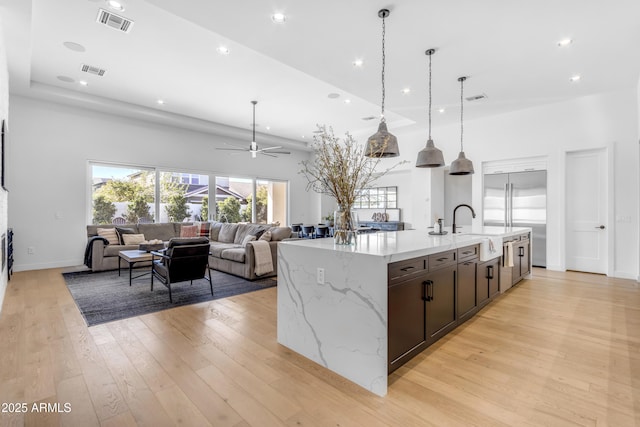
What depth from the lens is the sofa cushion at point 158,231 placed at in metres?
6.71

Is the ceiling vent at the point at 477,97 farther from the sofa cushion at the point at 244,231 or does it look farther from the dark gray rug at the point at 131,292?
the dark gray rug at the point at 131,292

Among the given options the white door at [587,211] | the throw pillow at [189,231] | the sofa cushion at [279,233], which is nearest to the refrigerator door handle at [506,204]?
the white door at [587,211]

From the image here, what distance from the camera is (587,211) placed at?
5.63 meters

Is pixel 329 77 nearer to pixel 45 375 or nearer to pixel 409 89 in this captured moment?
pixel 409 89

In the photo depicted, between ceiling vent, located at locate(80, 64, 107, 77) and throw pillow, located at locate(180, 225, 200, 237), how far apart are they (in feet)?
11.2

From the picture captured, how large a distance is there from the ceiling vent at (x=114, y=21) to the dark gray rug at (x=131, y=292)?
3.35m

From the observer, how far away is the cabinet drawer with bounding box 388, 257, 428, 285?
2.01 m

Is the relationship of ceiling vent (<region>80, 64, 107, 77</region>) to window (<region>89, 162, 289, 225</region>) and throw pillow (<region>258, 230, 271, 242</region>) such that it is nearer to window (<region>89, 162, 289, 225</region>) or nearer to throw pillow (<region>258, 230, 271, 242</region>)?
window (<region>89, 162, 289, 225</region>)

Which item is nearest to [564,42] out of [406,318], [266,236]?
[406,318]

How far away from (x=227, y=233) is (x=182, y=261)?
287cm

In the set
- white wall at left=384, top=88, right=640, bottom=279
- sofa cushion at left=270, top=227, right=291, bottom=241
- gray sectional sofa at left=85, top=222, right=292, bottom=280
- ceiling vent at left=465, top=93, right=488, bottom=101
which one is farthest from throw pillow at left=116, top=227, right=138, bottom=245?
white wall at left=384, top=88, right=640, bottom=279

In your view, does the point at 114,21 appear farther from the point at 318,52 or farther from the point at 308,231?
the point at 308,231

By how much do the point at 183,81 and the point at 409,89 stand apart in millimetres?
3892

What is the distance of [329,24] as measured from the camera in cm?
330
